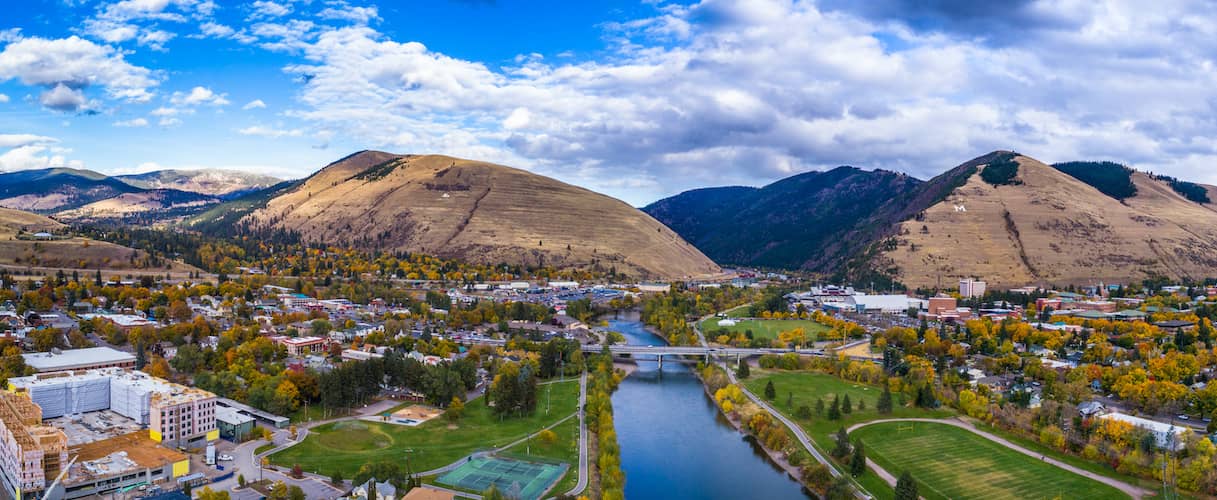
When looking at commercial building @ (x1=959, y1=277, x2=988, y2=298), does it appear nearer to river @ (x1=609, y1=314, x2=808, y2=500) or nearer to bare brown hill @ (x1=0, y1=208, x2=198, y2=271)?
river @ (x1=609, y1=314, x2=808, y2=500)

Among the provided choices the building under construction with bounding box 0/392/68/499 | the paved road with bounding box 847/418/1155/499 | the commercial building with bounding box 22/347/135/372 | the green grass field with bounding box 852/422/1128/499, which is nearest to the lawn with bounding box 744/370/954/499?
the paved road with bounding box 847/418/1155/499

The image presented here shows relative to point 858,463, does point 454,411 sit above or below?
above

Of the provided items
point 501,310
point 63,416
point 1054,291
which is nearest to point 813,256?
point 1054,291

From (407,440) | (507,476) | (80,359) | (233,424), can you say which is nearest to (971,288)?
(407,440)

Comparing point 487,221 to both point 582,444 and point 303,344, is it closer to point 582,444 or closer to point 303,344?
point 303,344

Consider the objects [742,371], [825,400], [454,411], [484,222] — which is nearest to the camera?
[454,411]

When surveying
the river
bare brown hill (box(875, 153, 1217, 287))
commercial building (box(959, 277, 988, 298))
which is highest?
bare brown hill (box(875, 153, 1217, 287))

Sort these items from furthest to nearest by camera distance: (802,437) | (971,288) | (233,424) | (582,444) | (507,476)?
(971,288) < (802,437) < (582,444) < (233,424) < (507,476)
